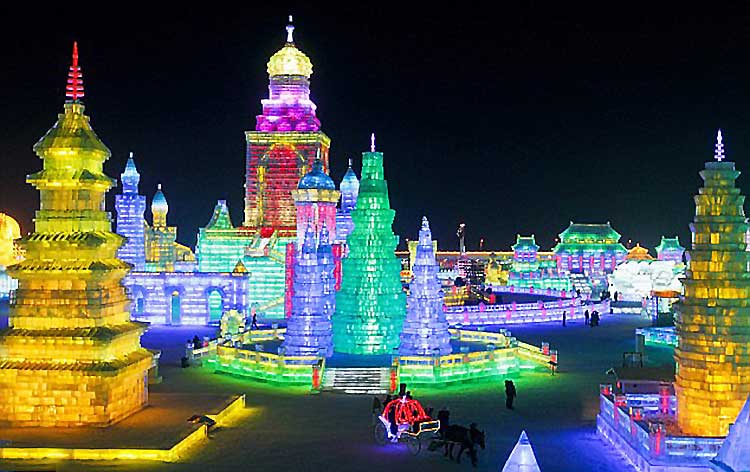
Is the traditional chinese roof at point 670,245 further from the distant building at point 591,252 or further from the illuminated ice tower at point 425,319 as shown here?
the illuminated ice tower at point 425,319

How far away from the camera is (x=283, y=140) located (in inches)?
2174

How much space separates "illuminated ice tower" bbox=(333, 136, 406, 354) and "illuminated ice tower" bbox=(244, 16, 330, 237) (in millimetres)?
19517

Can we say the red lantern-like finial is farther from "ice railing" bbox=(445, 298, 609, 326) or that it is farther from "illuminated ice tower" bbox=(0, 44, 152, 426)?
"ice railing" bbox=(445, 298, 609, 326)

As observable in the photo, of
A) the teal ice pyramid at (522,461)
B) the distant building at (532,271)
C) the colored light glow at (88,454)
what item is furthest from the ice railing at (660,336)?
the distant building at (532,271)

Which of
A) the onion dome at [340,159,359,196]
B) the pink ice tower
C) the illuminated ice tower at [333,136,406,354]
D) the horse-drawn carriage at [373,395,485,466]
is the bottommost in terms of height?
the horse-drawn carriage at [373,395,485,466]

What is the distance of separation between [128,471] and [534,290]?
190ft

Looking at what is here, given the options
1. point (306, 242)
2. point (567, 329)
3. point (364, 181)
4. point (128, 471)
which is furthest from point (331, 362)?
point (567, 329)

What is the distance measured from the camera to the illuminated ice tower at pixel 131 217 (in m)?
54.9

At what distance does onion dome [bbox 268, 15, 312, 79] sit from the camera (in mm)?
54719

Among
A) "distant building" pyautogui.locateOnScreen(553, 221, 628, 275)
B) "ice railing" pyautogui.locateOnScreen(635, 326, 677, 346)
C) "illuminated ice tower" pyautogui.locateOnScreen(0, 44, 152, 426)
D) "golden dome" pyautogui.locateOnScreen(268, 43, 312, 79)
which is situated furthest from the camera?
"distant building" pyautogui.locateOnScreen(553, 221, 628, 275)

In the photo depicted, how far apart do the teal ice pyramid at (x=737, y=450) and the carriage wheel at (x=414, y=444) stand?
10.4 m

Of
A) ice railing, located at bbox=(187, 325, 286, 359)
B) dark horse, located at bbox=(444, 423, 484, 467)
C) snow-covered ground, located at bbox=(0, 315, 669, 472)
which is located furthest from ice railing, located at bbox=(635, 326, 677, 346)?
dark horse, located at bbox=(444, 423, 484, 467)

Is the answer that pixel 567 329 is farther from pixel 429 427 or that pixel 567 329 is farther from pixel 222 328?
pixel 429 427

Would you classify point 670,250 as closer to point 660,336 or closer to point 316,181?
point 660,336
